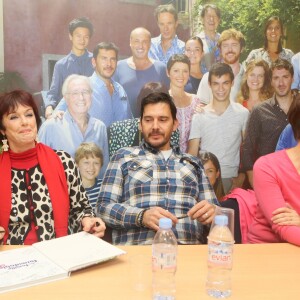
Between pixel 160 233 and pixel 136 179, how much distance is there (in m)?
0.92

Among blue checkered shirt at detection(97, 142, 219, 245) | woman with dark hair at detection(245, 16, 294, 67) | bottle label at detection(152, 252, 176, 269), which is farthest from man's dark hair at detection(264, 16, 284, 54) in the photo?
bottle label at detection(152, 252, 176, 269)

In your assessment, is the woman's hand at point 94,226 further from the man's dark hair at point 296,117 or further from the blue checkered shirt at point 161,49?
the blue checkered shirt at point 161,49

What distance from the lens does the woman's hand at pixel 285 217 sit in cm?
173

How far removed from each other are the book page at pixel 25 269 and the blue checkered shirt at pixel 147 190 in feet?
2.08

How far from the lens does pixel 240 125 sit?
9.12 feet

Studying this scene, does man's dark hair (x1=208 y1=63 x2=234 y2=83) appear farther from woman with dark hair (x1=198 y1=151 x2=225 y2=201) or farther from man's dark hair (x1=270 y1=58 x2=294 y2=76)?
woman with dark hair (x1=198 y1=151 x2=225 y2=201)

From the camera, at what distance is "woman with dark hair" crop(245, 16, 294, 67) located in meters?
2.77

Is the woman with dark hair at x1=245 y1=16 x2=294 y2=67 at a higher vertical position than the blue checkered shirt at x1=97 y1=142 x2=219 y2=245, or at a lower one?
higher

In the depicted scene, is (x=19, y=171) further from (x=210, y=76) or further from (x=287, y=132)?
(x=287, y=132)

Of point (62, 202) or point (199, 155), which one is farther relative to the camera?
point (199, 155)

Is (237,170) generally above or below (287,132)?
below

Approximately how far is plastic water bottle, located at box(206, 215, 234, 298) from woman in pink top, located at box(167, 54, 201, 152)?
149cm

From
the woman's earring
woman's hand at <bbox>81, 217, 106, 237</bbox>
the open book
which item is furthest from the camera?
the woman's earring

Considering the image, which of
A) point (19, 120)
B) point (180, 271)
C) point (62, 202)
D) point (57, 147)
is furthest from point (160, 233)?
point (57, 147)
